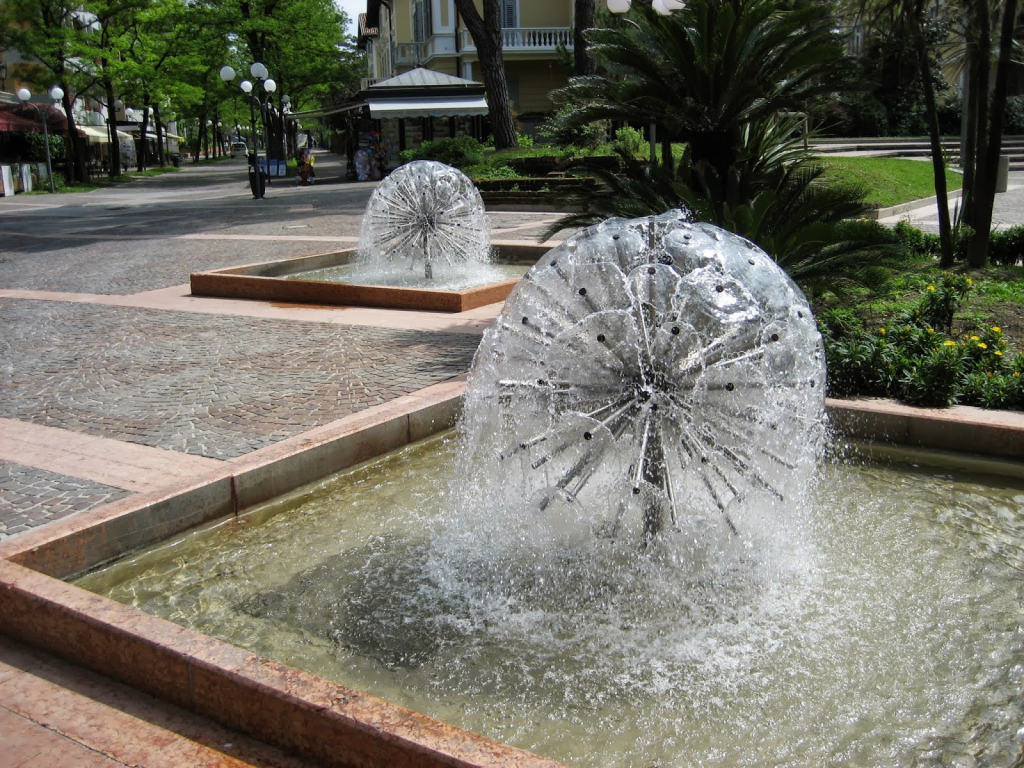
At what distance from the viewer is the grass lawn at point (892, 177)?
2009cm

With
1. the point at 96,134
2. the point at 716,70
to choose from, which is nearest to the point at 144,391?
the point at 716,70

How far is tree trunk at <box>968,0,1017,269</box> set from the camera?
10.8 meters

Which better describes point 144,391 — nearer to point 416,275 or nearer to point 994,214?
point 416,275

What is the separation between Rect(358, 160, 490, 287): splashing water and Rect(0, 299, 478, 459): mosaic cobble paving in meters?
2.93

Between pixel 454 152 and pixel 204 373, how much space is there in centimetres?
2202

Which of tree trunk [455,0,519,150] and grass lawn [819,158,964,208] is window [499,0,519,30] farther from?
grass lawn [819,158,964,208]

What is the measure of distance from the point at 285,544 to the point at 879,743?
3.05 metres

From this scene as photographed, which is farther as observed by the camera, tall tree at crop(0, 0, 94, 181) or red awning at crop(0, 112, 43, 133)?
tall tree at crop(0, 0, 94, 181)

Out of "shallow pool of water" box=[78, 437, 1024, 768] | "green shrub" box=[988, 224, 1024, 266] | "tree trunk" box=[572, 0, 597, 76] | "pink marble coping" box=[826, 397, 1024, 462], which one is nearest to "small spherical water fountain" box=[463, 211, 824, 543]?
"shallow pool of water" box=[78, 437, 1024, 768]

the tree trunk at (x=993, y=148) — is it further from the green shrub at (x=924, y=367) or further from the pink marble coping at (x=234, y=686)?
the pink marble coping at (x=234, y=686)

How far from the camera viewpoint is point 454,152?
29359 millimetres

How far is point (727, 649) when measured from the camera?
13.4ft

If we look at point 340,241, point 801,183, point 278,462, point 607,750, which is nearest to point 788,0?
point 801,183

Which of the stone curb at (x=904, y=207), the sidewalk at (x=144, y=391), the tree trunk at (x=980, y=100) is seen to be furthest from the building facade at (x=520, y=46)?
the tree trunk at (x=980, y=100)
